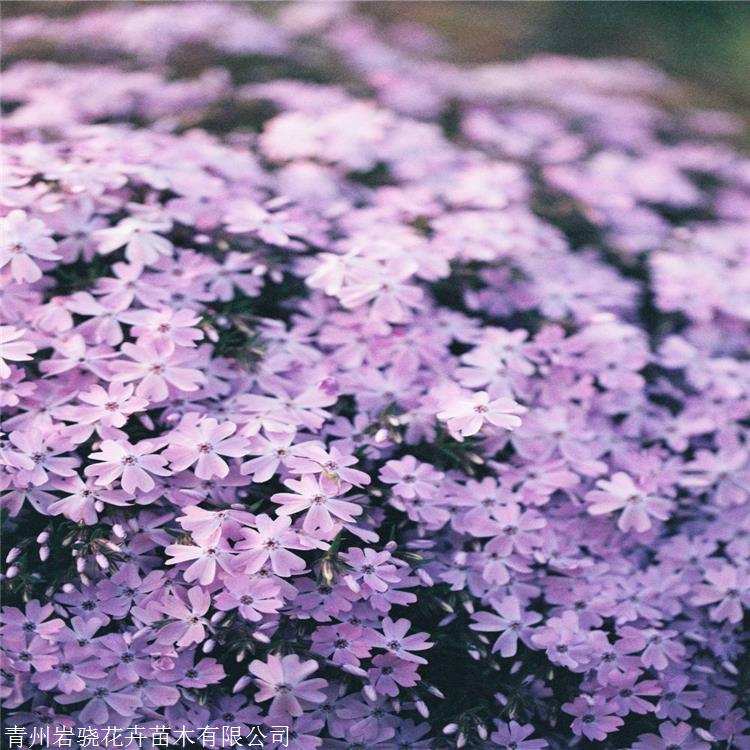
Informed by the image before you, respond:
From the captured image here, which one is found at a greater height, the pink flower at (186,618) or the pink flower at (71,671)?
the pink flower at (186,618)

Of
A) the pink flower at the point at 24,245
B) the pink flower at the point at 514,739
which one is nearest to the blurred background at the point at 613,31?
the pink flower at the point at 24,245

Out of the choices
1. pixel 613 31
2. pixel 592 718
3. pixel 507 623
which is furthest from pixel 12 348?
pixel 613 31

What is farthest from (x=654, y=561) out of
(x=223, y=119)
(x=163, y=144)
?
(x=223, y=119)

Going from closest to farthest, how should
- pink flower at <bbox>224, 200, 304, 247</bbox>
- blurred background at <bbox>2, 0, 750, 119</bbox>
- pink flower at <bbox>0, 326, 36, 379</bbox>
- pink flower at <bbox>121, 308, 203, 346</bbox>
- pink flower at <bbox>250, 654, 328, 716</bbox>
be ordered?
pink flower at <bbox>250, 654, 328, 716</bbox> → pink flower at <bbox>0, 326, 36, 379</bbox> → pink flower at <bbox>121, 308, 203, 346</bbox> → pink flower at <bbox>224, 200, 304, 247</bbox> → blurred background at <bbox>2, 0, 750, 119</bbox>

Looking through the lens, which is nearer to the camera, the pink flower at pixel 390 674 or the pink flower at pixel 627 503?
the pink flower at pixel 390 674

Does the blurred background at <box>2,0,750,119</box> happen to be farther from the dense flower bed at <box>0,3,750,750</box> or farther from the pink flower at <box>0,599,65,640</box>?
the pink flower at <box>0,599,65,640</box>

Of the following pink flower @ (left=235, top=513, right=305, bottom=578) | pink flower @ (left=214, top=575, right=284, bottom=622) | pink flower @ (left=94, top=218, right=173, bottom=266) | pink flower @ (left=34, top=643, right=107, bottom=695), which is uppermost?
pink flower @ (left=94, top=218, right=173, bottom=266)

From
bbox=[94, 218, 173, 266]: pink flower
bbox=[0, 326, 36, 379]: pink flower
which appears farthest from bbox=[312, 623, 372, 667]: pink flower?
bbox=[94, 218, 173, 266]: pink flower

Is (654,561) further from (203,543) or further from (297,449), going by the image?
(203,543)

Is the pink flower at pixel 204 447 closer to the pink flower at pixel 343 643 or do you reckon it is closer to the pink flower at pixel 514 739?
the pink flower at pixel 343 643
